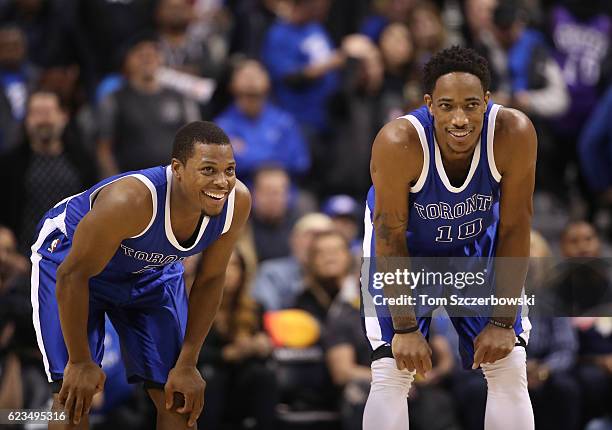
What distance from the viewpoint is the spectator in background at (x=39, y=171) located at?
7.97m

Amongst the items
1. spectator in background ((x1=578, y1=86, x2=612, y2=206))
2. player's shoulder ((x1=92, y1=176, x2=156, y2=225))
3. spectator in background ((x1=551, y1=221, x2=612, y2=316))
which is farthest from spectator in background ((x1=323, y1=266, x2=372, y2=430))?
spectator in background ((x1=578, y1=86, x2=612, y2=206))

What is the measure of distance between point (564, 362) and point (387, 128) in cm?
345

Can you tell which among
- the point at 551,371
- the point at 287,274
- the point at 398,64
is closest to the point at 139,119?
the point at 287,274

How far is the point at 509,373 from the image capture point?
5.21 m

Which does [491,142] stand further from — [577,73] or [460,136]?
[577,73]

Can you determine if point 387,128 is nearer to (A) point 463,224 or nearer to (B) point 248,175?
(A) point 463,224

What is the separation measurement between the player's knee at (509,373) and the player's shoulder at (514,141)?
2.97 ft

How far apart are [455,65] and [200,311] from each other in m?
1.68

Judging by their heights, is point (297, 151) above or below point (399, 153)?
above

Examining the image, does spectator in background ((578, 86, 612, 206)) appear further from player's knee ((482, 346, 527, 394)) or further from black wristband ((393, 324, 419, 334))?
black wristband ((393, 324, 419, 334))

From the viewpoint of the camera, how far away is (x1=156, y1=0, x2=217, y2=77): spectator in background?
368 inches

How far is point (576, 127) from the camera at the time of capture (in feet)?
33.1

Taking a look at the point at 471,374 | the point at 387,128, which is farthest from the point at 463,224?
the point at 471,374

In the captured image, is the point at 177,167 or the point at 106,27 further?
the point at 106,27
